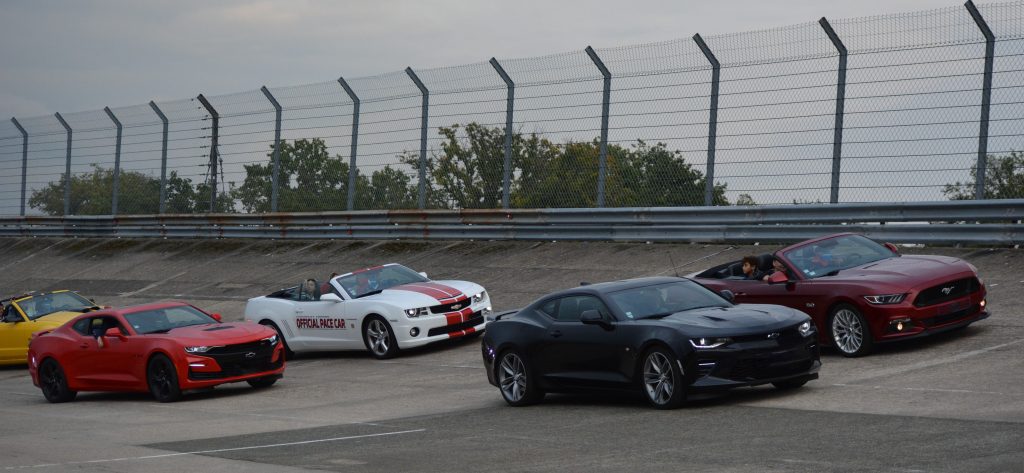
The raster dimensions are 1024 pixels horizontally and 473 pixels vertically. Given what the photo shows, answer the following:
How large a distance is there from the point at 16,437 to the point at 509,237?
1480 cm

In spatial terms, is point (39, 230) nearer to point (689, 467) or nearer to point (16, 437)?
point (16, 437)

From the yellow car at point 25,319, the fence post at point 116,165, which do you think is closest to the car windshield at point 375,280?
the yellow car at point 25,319

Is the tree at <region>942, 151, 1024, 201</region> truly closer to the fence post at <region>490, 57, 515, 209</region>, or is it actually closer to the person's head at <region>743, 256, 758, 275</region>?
the person's head at <region>743, 256, 758, 275</region>

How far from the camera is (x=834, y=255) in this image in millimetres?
15070

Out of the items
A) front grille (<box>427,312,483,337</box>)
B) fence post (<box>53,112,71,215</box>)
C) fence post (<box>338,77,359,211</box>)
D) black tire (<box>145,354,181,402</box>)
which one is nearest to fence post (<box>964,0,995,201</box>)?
front grille (<box>427,312,483,337</box>)

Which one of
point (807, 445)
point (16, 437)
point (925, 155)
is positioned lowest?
point (16, 437)

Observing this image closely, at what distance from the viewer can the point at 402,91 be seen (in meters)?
28.7

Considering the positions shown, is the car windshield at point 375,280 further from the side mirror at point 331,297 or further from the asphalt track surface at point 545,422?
the asphalt track surface at point 545,422

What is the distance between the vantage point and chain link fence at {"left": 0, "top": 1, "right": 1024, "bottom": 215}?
1912cm

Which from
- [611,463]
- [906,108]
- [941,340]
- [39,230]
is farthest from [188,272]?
[611,463]

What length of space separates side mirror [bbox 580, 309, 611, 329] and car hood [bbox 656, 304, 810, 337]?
1.83ft

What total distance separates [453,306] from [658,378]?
6992 millimetres

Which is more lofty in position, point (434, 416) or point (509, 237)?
point (509, 237)

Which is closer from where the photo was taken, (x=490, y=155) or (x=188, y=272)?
(x=490, y=155)
